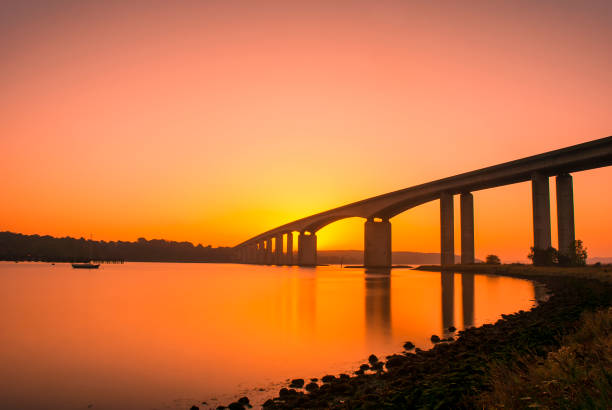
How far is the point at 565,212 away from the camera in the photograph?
5475 centimetres

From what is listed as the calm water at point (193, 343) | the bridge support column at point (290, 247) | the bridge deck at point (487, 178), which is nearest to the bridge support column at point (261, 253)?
the bridge support column at point (290, 247)

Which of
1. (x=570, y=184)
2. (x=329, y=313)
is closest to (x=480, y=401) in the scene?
(x=329, y=313)

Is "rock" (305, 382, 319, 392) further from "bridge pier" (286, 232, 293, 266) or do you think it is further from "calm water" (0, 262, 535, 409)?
"bridge pier" (286, 232, 293, 266)

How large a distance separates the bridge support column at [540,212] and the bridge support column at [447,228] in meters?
18.7

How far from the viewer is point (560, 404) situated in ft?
17.8

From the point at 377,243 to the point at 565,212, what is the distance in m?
44.6

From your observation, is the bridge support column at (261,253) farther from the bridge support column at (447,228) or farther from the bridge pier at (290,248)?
the bridge support column at (447,228)

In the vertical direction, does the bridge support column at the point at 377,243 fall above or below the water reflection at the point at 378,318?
above

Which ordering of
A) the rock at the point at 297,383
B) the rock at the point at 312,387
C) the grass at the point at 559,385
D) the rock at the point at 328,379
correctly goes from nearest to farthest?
1. the grass at the point at 559,385
2. the rock at the point at 312,387
3. the rock at the point at 297,383
4. the rock at the point at 328,379

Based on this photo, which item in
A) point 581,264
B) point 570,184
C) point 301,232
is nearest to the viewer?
point 581,264

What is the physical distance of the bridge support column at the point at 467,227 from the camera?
73125 millimetres

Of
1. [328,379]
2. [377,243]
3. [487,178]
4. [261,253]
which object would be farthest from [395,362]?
[261,253]

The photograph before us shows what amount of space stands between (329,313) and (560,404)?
20636 millimetres

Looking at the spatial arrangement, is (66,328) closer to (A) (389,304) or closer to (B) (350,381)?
(B) (350,381)
